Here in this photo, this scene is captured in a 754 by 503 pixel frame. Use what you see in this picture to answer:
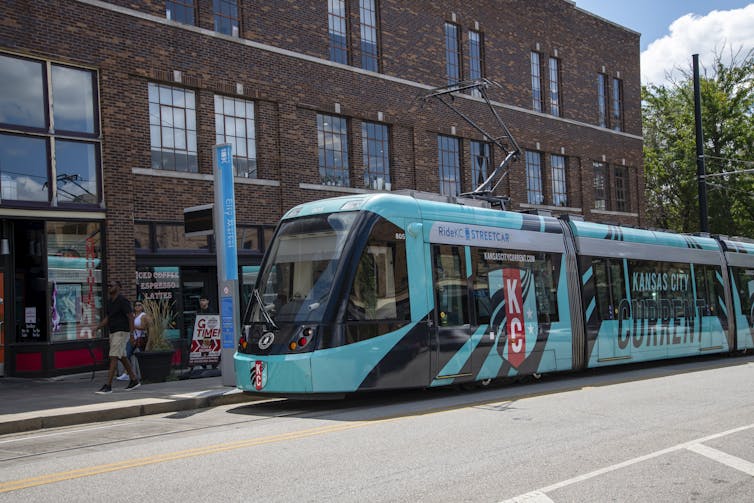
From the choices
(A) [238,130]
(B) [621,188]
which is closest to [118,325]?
(A) [238,130]

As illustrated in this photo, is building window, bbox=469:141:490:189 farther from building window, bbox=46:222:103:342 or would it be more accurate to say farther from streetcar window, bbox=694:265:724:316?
building window, bbox=46:222:103:342

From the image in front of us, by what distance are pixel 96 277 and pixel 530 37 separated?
60.5 ft

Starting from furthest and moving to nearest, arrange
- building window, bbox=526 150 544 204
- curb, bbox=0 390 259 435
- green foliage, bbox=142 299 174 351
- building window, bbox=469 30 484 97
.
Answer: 1. building window, bbox=526 150 544 204
2. building window, bbox=469 30 484 97
3. green foliage, bbox=142 299 174 351
4. curb, bbox=0 390 259 435

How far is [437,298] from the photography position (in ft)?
38.4

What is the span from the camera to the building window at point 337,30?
72.0 feet

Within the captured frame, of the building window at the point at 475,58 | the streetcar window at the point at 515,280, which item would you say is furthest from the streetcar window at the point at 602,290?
the building window at the point at 475,58

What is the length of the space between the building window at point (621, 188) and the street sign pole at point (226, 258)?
2269 centimetres

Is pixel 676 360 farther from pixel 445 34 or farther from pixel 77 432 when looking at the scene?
pixel 77 432

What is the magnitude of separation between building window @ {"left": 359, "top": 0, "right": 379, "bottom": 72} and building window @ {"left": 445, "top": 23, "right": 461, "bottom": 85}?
3073mm

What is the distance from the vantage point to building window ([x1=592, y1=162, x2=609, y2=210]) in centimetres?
→ 3186

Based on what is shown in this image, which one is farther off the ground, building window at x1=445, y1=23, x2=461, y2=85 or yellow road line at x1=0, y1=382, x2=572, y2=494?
building window at x1=445, y1=23, x2=461, y2=85

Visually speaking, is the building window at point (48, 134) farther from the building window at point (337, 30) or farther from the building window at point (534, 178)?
the building window at point (534, 178)

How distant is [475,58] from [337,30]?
618cm

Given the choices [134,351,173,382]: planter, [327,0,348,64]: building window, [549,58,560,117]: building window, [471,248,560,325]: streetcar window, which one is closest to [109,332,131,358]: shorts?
[134,351,173,382]: planter
